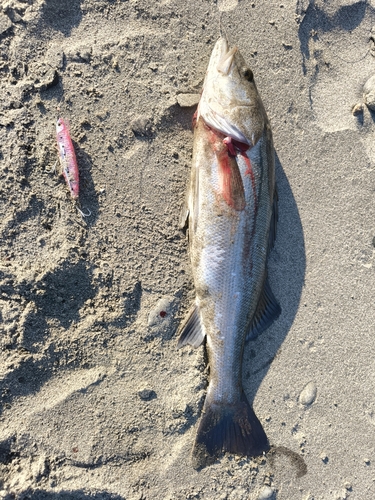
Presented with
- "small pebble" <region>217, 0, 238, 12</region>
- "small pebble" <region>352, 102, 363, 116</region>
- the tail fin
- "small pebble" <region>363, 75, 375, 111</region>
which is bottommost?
the tail fin

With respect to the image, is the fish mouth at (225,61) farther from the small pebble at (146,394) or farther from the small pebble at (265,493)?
the small pebble at (265,493)

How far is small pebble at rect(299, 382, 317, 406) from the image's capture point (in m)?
3.29

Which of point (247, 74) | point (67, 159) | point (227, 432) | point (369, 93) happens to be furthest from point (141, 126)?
point (227, 432)

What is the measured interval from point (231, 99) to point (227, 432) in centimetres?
278

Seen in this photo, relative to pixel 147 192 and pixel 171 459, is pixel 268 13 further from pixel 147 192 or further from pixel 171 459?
pixel 171 459

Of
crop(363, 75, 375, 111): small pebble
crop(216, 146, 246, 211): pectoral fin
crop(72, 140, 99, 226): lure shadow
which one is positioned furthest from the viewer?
crop(363, 75, 375, 111): small pebble

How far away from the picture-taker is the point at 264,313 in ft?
10.5

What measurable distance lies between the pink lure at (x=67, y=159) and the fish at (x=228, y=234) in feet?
3.02

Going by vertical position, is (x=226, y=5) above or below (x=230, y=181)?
above

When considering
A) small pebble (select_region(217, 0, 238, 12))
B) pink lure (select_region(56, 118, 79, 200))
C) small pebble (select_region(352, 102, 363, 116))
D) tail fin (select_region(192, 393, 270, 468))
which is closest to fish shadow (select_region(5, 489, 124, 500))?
tail fin (select_region(192, 393, 270, 468))

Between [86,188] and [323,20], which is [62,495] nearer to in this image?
[86,188]

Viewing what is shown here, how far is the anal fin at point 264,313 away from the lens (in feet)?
10.4

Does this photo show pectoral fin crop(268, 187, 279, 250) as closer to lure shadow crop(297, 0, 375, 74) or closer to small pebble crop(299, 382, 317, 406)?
lure shadow crop(297, 0, 375, 74)

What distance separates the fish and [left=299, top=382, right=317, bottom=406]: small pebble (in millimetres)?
471
